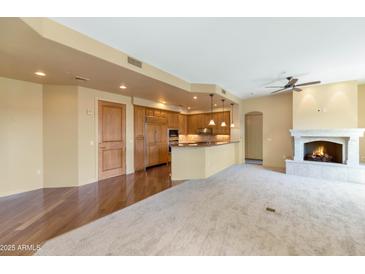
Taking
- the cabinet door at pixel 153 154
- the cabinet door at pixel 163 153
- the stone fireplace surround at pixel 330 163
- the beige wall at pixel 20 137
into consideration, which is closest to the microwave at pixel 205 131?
the cabinet door at pixel 163 153

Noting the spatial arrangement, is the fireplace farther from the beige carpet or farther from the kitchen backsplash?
the kitchen backsplash

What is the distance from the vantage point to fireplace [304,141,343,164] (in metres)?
5.47

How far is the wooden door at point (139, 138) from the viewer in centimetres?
613

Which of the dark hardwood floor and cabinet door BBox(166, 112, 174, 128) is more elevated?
cabinet door BBox(166, 112, 174, 128)

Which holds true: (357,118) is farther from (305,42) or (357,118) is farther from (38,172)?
(38,172)

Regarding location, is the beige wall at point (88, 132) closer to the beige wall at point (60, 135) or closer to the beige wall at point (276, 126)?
the beige wall at point (60, 135)

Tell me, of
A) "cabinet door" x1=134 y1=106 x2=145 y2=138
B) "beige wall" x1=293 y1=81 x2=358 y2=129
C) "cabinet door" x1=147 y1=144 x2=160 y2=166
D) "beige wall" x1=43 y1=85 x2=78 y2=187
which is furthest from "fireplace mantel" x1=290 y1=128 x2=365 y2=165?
"beige wall" x1=43 y1=85 x2=78 y2=187

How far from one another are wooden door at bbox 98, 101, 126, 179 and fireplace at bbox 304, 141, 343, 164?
6.36 m

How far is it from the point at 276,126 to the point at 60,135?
24.6 feet

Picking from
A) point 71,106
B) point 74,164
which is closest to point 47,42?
point 71,106

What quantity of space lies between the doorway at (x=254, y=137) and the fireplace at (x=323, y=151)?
251 cm

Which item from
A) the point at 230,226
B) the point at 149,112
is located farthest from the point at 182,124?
the point at 230,226

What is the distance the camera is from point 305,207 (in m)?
3.15

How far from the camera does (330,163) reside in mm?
5152
